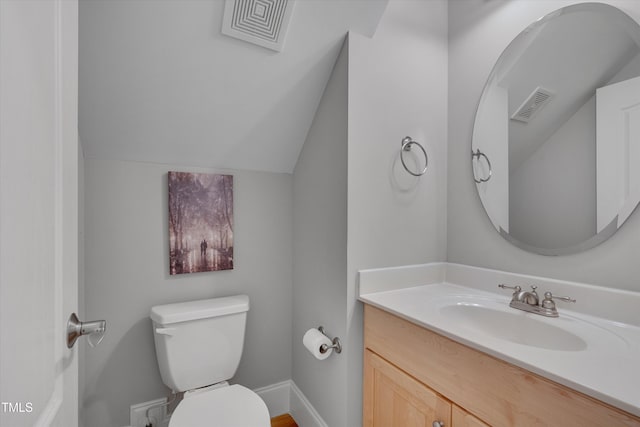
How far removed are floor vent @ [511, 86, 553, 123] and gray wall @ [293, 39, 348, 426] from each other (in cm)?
78

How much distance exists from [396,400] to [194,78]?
159 centimetres

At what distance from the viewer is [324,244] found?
1521mm

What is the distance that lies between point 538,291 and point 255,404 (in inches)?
50.1

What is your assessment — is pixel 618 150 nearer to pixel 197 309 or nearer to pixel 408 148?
pixel 408 148

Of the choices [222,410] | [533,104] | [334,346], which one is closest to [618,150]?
[533,104]

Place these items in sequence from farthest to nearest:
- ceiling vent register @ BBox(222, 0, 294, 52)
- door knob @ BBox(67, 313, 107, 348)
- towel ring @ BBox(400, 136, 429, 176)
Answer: towel ring @ BBox(400, 136, 429, 176) < ceiling vent register @ BBox(222, 0, 294, 52) < door knob @ BBox(67, 313, 107, 348)

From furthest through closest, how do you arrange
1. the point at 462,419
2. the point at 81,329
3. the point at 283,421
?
the point at 283,421
the point at 462,419
the point at 81,329

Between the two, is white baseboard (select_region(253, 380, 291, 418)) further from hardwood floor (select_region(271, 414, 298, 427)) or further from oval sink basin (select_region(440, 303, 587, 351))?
oval sink basin (select_region(440, 303, 587, 351))

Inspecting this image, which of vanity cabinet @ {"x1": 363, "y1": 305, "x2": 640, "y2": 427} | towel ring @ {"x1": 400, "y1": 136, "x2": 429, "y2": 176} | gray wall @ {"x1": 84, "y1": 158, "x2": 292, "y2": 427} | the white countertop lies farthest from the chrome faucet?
gray wall @ {"x1": 84, "y1": 158, "x2": 292, "y2": 427}

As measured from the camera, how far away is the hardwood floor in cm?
176

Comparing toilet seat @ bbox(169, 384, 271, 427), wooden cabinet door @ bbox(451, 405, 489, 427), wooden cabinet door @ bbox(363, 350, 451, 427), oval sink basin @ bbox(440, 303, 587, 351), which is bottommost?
toilet seat @ bbox(169, 384, 271, 427)
